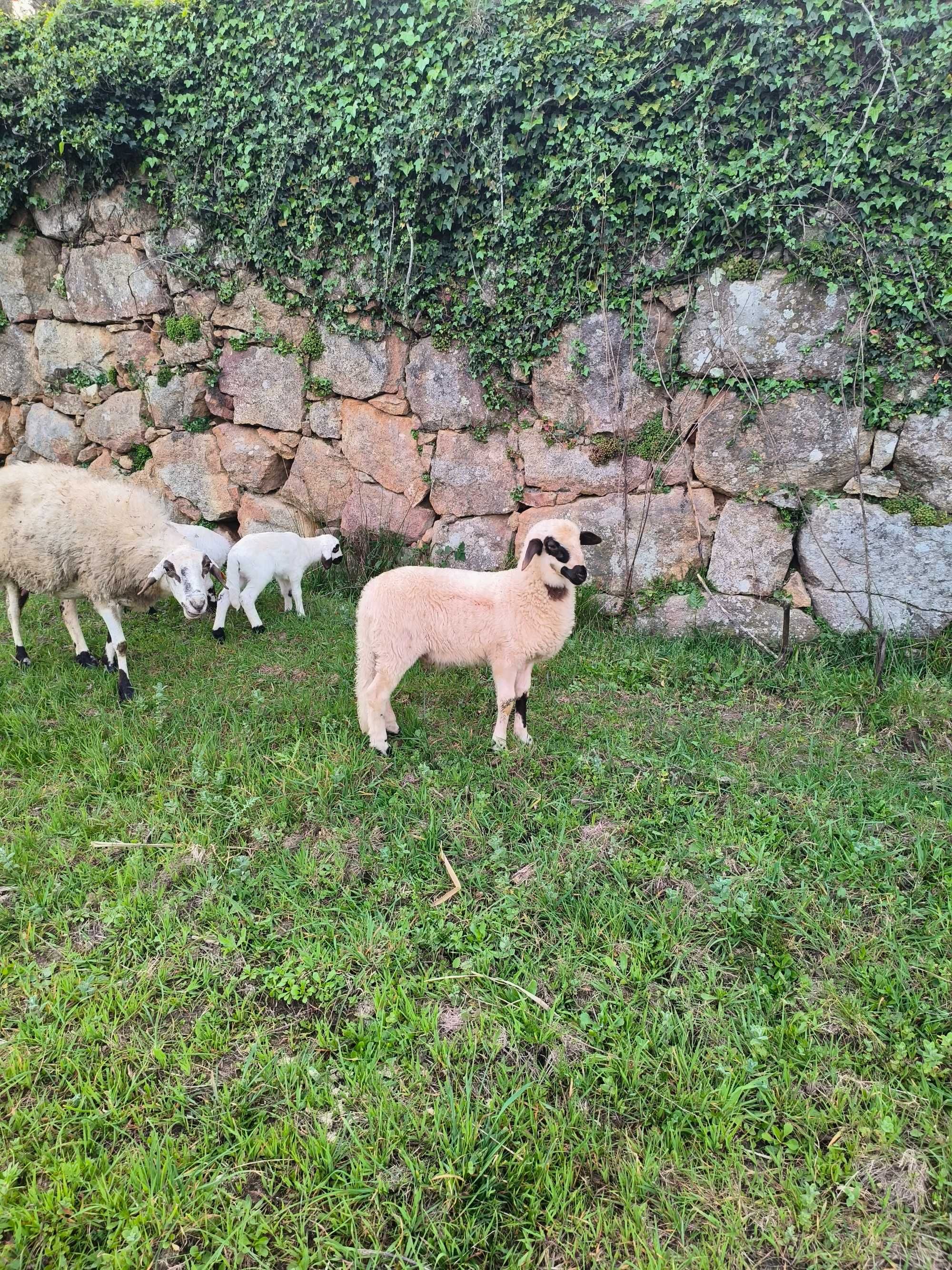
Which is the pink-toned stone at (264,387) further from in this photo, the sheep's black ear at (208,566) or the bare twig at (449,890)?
the bare twig at (449,890)

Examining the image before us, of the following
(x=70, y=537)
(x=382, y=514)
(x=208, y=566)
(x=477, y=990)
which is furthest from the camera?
(x=382, y=514)

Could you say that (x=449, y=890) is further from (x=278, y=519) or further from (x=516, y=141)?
(x=516, y=141)

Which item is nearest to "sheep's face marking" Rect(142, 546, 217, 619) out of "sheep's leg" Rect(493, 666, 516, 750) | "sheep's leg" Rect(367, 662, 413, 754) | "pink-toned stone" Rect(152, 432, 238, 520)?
"sheep's leg" Rect(367, 662, 413, 754)

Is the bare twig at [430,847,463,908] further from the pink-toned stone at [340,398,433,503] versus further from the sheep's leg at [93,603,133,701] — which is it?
the pink-toned stone at [340,398,433,503]

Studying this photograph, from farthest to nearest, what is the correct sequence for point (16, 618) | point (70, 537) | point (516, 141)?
1. point (16, 618)
2. point (516, 141)
3. point (70, 537)

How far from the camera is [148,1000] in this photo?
2.34 meters

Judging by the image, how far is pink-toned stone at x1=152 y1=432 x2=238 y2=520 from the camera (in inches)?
270

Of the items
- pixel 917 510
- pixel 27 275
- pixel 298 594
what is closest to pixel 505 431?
pixel 298 594

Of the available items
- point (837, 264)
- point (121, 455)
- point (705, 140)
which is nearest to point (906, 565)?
point (837, 264)

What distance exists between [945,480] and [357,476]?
4944 mm

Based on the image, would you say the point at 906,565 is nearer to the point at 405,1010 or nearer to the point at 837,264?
the point at 837,264

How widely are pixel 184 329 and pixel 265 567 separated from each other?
2.91 m

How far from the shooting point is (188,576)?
442 cm

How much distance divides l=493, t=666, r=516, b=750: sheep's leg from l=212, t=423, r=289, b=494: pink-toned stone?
4.22 m
